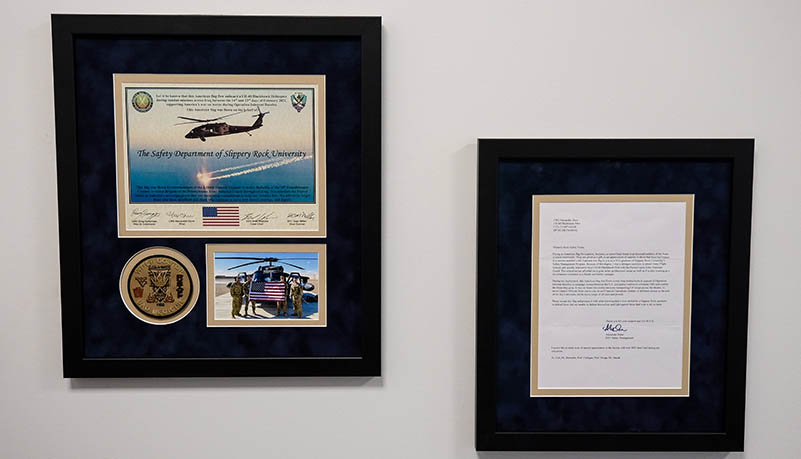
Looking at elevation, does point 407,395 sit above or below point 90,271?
below

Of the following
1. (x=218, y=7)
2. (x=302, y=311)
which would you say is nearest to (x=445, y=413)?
(x=302, y=311)

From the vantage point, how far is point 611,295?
2.57ft

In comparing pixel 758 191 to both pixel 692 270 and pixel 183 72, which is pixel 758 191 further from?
pixel 183 72

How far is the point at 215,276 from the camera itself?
0.78m

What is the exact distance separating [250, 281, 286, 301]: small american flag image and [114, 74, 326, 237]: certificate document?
0.22 feet

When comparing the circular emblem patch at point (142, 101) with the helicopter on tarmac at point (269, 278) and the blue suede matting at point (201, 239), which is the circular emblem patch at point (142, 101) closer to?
the blue suede matting at point (201, 239)

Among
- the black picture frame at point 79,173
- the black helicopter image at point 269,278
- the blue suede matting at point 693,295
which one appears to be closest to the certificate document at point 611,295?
the blue suede matting at point 693,295

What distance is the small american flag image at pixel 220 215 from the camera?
2.54 ft

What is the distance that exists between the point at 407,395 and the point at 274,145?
393 mm

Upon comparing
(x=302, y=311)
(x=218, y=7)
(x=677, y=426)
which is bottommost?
(x=677, y=426)

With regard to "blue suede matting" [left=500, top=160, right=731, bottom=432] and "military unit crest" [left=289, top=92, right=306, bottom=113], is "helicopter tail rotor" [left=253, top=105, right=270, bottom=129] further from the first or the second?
"blue suede matting" [left=500, top=160, right=731, bottom=432]

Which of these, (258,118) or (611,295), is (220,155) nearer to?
(258,118)

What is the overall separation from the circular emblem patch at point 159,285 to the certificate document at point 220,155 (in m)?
0.03
